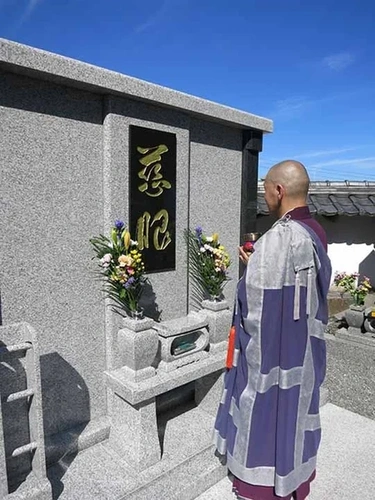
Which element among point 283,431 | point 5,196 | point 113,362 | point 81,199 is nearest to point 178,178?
point 81,199

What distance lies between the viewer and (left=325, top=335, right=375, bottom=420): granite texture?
4539 millimetres

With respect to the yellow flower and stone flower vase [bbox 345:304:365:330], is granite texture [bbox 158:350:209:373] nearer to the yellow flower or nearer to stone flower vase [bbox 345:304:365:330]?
the yellow flower

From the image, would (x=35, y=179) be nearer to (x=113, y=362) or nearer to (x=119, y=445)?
(x=113, y=362)

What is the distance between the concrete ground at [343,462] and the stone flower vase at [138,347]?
113cm

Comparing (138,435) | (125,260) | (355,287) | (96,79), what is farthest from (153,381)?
(355,287)

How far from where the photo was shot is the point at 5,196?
2.73 metres

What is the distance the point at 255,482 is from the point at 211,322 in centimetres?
177

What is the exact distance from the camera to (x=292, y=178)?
209 cm

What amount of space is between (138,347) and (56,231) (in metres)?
1.21

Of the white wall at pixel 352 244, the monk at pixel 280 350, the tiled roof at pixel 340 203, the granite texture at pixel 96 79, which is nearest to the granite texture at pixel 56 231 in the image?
the granite texture at pixel 96 79

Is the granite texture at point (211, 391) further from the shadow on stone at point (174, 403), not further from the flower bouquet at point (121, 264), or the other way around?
the flower bouquet at point (121, 264)

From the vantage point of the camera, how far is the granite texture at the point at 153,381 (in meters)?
2.94

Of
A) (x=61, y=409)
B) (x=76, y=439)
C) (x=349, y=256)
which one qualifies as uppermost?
(x=349, y=256)

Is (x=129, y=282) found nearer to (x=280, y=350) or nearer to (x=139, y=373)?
(x=139, y=373)
